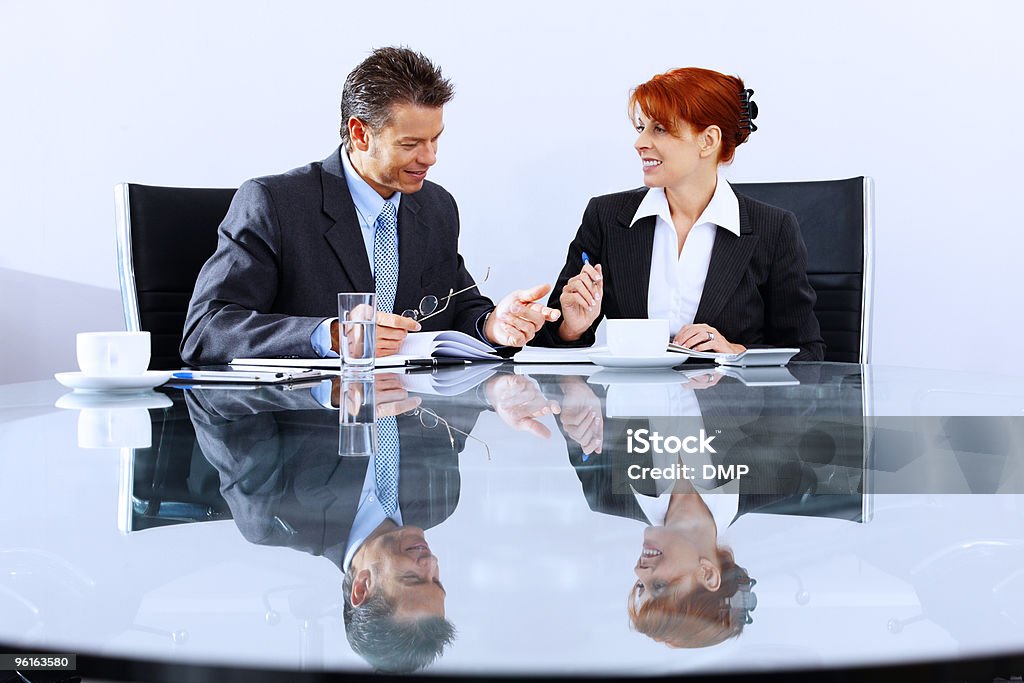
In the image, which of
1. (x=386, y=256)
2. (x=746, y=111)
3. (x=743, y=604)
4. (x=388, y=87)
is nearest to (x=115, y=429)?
(x=743, y=604)

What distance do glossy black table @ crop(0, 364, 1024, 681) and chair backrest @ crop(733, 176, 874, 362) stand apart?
158 centimetres

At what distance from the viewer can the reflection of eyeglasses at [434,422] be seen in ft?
2.35

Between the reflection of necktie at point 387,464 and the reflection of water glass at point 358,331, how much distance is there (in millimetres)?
509

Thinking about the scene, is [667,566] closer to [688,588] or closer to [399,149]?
[688,588]

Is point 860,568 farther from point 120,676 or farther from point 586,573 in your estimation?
point 120,676

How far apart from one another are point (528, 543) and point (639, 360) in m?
1.09

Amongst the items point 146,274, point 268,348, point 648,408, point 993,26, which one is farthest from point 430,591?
point 993,26

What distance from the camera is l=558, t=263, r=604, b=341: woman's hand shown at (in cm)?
203

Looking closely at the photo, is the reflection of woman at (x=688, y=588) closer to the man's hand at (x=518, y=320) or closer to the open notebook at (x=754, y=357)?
the open notebook at (x=754, y=357)

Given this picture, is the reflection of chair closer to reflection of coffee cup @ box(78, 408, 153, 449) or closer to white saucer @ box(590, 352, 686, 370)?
reflection of coffee cup @ box(78, 408, 153, 449)

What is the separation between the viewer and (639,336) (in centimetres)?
154

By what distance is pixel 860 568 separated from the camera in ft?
1.17

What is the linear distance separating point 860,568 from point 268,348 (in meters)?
1.55
